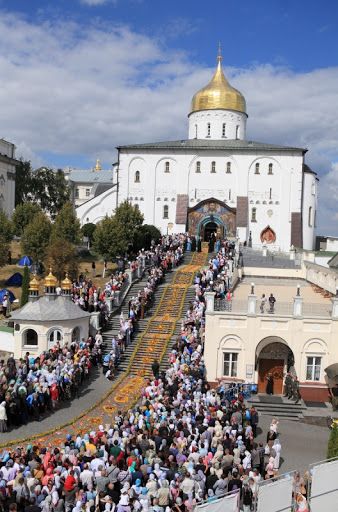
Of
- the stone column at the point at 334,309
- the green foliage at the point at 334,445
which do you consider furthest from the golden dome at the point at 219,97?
the green foliage at the point at 334,445

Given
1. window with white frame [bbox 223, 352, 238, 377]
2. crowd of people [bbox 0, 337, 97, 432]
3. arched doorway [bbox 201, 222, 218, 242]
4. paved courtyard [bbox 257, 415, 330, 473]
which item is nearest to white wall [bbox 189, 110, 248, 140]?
arched doorway [bbox 201, 222, 218, 242]

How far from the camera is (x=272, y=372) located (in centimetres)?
2478

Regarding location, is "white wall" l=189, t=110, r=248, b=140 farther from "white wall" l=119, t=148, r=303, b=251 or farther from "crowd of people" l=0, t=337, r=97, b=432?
"crowd of people" l=0, t=337, r=97, b=432

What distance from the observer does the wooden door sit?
80.6 ft

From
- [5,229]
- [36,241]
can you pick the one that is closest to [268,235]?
[36,241]

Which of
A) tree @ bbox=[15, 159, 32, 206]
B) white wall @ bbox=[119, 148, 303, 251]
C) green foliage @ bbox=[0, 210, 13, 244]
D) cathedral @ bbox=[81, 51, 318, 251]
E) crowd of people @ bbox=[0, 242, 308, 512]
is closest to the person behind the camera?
crowd of people @ bbox=[0, 242, 308, 512]

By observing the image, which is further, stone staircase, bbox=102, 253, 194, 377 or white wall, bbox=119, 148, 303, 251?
white wall, bbox=119, 148, 303, 251

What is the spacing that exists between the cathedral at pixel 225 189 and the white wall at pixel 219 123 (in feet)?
8.41

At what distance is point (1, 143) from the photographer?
198 feet

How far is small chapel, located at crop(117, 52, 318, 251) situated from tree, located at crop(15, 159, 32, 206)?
1811 centimetres

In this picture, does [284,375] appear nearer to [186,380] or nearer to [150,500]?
[186,380]

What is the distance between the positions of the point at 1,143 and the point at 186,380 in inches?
1883

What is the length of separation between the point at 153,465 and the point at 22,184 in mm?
59605

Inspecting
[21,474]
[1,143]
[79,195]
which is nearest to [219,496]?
[21,474]
